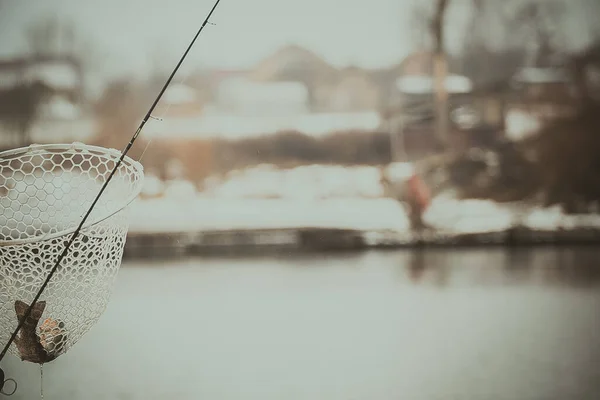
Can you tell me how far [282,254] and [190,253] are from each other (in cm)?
44

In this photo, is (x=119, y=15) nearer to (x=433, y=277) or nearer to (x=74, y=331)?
A: (x=433, y=277)

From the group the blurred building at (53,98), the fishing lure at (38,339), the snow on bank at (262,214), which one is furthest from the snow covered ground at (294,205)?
the fishing lure at (38,339)

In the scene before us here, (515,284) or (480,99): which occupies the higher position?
(480,99)

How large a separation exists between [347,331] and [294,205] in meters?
1.00

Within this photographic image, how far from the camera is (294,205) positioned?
A: 354 centimetres

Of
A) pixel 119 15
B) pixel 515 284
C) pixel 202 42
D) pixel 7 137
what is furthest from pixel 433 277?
pixel 7 137

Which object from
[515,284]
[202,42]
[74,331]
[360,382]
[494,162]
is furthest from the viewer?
[494,162]

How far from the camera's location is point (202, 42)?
3.40m

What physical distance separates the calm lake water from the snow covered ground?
17 centimetres

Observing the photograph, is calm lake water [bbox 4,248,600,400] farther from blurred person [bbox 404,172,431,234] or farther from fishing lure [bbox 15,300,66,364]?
fishing lure [bbox 15,300,66,364]

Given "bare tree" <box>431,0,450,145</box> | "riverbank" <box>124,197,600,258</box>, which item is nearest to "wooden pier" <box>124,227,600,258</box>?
"riverbank" <box>124,197,600,258</box>

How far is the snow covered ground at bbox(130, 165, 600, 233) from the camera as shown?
347 centimetres

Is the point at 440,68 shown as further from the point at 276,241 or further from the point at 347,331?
the point at 347,331

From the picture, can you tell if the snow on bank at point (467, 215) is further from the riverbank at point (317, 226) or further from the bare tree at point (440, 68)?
the bare tree at point (440, 68)
